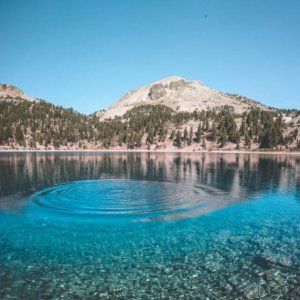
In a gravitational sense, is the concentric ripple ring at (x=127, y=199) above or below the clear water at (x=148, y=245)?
above

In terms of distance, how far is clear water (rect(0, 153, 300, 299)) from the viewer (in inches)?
645

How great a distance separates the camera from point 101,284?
16.8m

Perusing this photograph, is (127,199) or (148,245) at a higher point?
(127,199)

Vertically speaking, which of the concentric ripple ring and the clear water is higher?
the concentric ripple ring

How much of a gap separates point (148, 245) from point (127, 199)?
48.5 ft

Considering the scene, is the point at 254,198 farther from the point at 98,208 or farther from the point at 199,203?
the point at 98,208

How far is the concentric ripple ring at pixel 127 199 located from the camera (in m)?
30.9

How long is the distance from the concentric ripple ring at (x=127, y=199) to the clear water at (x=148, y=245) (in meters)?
0.12

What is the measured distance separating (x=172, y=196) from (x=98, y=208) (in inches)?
415

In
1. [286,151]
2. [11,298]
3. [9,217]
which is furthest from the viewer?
[286,151]

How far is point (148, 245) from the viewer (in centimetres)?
2253

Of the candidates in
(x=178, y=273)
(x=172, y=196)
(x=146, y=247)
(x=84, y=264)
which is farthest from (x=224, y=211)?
(x=84, y=264)

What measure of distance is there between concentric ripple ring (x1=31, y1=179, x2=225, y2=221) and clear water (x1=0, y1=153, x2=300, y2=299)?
0.12 metres

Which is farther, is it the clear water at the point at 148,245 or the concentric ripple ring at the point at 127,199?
the concentric ripple ring at the point at 127,199
